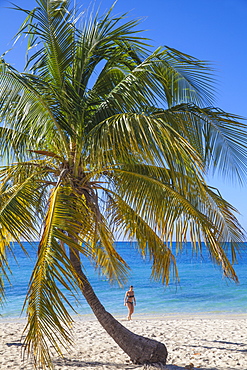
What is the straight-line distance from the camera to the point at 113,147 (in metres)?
5.28

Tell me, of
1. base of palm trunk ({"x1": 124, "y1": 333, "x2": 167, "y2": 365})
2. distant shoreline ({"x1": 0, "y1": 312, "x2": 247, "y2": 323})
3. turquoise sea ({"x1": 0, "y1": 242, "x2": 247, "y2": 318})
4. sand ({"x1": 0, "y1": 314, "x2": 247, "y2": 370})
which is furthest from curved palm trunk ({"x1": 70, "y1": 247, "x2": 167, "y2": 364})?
distant shoreline ({"x1": 0, "y1": 312, "x2": 247, "y2": 323})

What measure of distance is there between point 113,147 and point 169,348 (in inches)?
223

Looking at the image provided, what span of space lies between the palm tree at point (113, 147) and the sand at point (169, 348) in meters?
1.25

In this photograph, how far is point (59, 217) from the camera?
483 centimetres

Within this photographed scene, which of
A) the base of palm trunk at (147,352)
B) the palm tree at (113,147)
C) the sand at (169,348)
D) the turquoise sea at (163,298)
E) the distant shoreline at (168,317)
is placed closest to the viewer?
Answer: the palm tree at (113,147)

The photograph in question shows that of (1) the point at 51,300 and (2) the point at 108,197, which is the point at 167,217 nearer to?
(2) the point at 108,197

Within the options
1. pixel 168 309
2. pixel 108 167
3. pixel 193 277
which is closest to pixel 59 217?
pixel 108 167

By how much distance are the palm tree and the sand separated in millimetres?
1251

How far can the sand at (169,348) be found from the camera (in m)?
7.32

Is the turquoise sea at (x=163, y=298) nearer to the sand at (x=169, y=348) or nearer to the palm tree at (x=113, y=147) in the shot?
the sand at (x=169, y=348)

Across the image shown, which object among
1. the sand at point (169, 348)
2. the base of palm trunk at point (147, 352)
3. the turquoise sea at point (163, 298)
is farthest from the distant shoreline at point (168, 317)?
the base of palm trunk at point (147, 352)

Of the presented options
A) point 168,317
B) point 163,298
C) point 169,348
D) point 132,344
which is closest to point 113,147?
point 132,344

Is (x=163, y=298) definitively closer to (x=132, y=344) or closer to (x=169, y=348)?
(x=169, y=348)

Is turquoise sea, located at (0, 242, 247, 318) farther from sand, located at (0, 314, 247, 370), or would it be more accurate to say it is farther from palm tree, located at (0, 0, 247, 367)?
palm tree, located at (0, 0, 247, 367)
